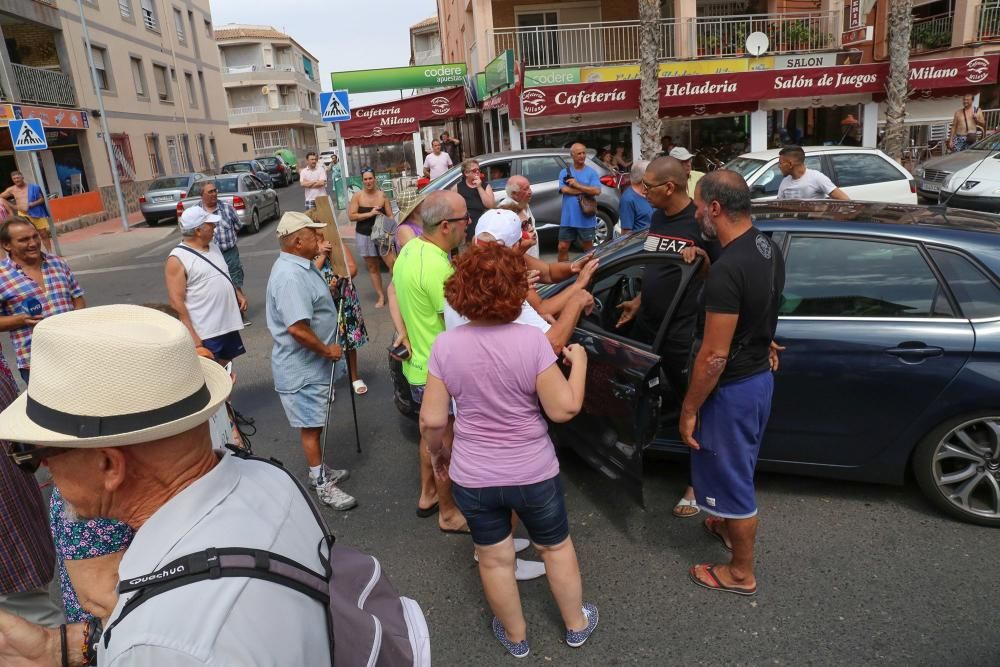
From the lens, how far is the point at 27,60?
2380 cm

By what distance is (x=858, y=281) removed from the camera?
11.3 feet

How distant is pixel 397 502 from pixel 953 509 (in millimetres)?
3039

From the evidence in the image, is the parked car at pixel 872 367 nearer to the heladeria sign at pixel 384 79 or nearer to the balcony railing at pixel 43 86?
the heladeria sign at pixel 384 79

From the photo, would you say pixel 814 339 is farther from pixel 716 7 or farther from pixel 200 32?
pixel 200 32

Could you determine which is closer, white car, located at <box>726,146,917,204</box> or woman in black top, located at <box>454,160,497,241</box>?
woman in black top, located at <box>454,160,497,241</box>

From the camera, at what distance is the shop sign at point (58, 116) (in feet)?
66.1

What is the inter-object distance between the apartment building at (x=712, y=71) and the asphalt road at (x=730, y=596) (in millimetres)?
12948

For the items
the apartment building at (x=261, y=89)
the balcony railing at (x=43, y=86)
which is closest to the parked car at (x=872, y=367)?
the balcony railing at (x=43, y=86)

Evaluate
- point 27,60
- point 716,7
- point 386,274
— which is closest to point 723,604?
point 386,274

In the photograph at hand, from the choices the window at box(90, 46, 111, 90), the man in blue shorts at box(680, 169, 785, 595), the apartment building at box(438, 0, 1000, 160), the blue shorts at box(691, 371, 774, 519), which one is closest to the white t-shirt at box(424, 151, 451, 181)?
the apartment building at box(438, 0, 1000, 160)

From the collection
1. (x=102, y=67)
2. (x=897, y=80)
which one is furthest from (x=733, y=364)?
(x=102, y=67)

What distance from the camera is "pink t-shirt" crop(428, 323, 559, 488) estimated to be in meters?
2.40

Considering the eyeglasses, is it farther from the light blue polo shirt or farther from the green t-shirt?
the light blue polo shirt

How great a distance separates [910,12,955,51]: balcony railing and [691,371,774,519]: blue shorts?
82.8 ft
